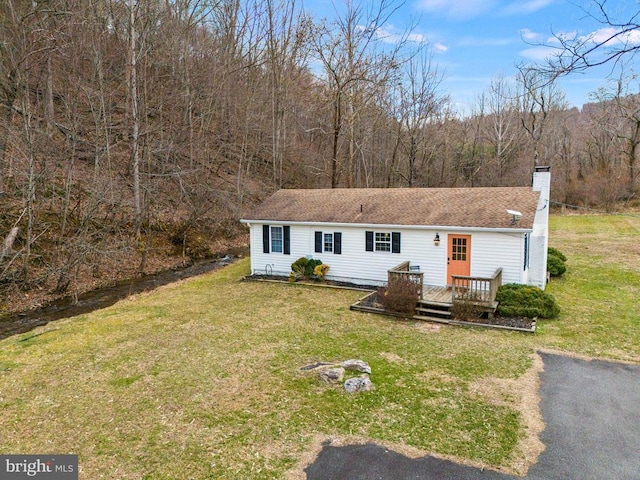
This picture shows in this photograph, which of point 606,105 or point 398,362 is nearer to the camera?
point 398,362

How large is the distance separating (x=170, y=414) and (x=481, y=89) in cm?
4335

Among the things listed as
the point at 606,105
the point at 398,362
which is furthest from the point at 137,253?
the point at 606,105

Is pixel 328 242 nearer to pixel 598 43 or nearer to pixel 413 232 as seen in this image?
pixel 413 232

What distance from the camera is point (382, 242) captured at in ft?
45.8

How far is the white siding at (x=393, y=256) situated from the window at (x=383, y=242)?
0.15 meters

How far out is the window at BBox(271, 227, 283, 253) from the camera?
16.0 m

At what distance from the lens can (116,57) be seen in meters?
21.7

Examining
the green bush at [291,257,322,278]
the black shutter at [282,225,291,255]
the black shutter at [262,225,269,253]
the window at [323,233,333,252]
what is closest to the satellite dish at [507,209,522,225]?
the window at [323,233,333,252]

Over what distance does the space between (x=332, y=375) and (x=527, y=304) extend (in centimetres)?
644

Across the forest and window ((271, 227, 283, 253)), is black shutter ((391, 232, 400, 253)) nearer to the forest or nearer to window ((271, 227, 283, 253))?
window ((271, 227, 283, 253))

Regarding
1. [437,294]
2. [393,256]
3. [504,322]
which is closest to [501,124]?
[393,256]

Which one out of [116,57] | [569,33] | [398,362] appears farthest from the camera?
[116,57]

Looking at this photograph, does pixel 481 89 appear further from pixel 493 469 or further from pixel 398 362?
pixel 493 469

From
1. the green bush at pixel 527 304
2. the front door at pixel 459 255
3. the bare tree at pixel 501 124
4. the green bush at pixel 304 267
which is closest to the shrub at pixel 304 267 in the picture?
the green bush at pixel 304 267
